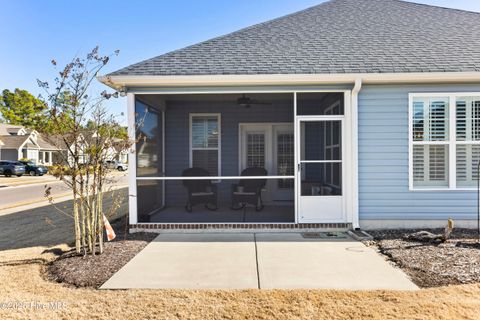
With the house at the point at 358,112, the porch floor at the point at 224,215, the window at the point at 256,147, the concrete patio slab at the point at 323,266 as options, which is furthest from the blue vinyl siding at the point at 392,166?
the window at the point at 256,147

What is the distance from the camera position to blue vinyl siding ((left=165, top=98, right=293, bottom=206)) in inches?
335

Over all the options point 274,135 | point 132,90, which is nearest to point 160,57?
point 132,90

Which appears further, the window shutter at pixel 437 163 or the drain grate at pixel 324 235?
the window shutter at pixel 437 163

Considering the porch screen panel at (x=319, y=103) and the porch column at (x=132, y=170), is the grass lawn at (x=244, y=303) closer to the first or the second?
the porch column at (x=132, y=170)

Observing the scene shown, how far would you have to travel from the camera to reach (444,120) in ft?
19.3

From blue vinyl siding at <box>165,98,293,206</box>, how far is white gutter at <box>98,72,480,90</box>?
273 centimetres

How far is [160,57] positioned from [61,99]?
2.37 metres

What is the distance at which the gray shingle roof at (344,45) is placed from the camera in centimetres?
578

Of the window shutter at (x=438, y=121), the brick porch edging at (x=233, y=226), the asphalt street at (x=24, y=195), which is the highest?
the window shutter at (x=438, y=121)

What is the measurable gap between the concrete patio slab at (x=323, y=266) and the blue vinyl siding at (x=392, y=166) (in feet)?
3.83

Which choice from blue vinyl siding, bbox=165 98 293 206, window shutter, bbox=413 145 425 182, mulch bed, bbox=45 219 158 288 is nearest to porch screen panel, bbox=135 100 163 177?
blue vinyl siding, bbox=165 98 293 206

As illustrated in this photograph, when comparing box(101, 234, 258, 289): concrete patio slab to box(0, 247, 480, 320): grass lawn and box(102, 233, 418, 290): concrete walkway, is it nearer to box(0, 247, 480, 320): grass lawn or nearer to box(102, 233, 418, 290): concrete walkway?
box(102, 233, 418, 290): concrete walkway

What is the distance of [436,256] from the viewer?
4426mm

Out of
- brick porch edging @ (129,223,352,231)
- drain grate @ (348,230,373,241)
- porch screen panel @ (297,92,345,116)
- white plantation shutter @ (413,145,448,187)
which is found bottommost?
drain grate @ (348,230,373,241)
